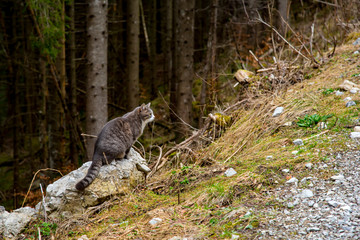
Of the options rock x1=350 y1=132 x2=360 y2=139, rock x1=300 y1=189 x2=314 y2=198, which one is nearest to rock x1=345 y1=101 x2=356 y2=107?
rock x1=350 y1=132 x2=360 y2=139

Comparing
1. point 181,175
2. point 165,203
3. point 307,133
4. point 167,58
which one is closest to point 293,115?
point 307,133

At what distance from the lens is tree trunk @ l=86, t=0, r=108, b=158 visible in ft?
23.3

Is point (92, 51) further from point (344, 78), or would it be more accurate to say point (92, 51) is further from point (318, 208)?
point (318, 208)

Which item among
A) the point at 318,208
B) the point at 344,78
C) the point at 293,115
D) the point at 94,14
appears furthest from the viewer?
the point at 94,14

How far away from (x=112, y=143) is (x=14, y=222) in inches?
63.8

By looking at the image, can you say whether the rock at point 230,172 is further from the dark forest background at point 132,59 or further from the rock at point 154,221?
the dark forest background at point 132,59

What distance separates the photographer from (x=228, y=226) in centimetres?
322

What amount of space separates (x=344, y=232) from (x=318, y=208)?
1.37ft

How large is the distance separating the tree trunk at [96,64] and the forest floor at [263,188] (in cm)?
258

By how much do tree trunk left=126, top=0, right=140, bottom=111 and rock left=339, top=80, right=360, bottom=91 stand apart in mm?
6752

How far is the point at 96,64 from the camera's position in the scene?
7219 mm

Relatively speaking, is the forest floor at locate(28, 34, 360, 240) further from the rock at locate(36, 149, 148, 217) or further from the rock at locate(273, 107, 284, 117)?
the rock at locate(36, 149, 148, 217)

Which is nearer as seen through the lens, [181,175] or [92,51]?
[181,175]

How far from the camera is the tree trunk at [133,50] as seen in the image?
10.6 meters
